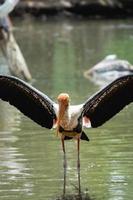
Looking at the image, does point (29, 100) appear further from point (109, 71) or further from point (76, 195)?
point (109, 71)

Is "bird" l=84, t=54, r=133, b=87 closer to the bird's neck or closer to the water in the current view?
the water

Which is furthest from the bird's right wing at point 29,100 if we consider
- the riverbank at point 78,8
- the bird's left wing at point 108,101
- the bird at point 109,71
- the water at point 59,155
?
the riverbank at point 78,8

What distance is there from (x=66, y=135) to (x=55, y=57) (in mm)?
13688

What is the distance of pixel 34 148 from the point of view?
941 cm

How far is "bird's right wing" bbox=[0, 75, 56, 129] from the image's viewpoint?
25.9ft

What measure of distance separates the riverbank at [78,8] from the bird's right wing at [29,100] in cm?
2994

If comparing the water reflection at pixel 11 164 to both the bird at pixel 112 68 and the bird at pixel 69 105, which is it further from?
the bird at pixel 112 68

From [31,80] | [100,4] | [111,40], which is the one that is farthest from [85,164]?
[100,4]

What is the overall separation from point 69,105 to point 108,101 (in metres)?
0.44

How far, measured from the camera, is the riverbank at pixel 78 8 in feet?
125

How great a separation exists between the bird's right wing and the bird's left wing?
0.38m

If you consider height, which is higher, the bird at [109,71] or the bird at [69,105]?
the bird at [69,105]

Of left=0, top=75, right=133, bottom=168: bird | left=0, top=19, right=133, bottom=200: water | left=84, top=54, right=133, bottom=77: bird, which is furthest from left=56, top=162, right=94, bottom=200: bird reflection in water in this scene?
left=84, top=54, right=133, bottom=77: bird

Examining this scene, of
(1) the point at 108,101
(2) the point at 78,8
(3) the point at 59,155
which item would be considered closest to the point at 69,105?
(1) the point at 108,101
